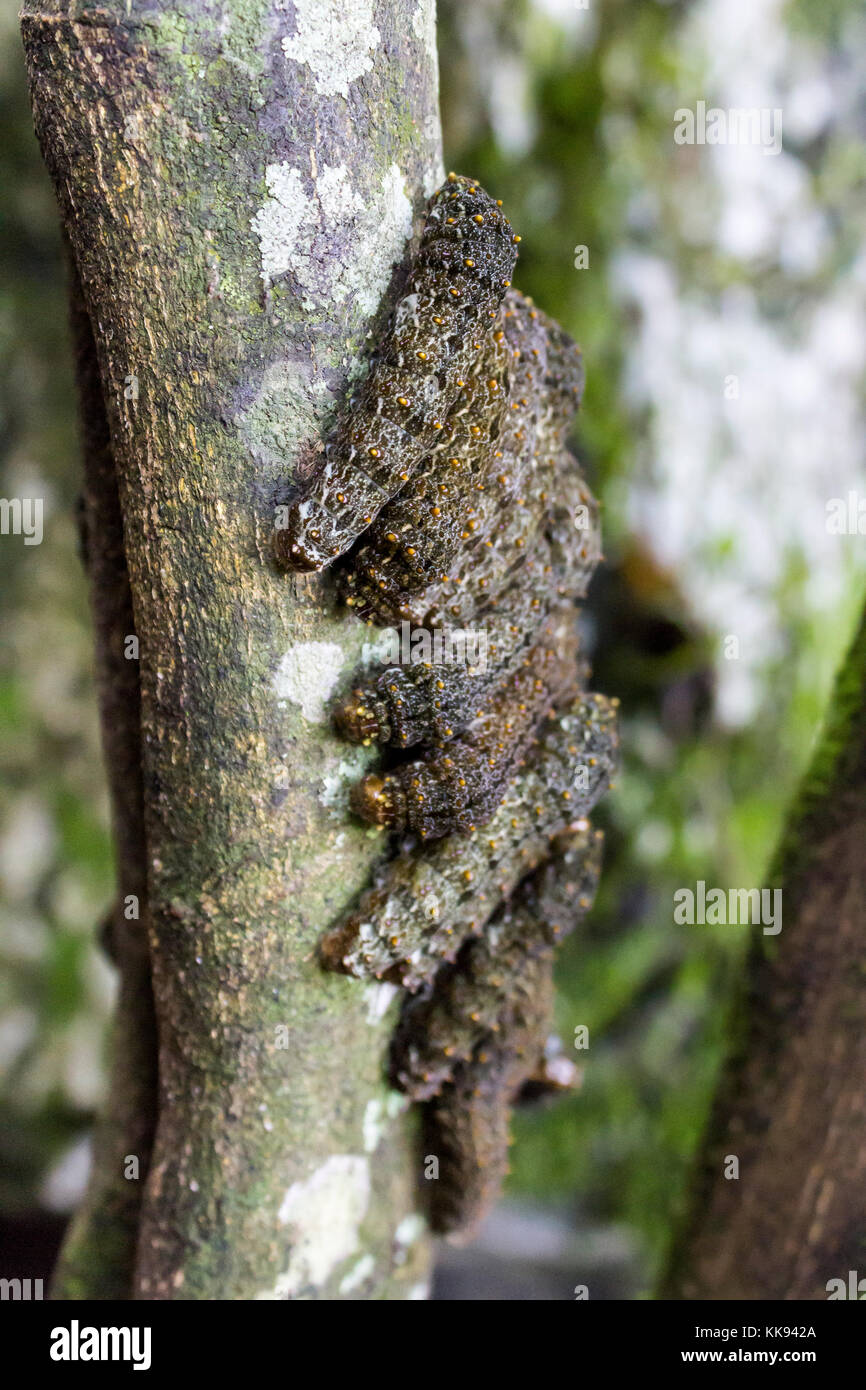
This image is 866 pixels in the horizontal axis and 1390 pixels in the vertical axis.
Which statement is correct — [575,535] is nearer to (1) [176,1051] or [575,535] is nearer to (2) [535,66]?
(1) [176,1051]

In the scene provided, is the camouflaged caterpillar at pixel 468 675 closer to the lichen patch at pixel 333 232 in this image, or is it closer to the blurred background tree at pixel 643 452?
the lichen patch at pixel 333 232

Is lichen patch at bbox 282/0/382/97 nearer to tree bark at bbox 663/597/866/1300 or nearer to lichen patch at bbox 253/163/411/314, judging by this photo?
lichen patch at bbox 253/163/411/314

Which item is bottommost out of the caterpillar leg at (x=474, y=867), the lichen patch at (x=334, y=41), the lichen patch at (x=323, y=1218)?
the lichen patch at (x=323, y=1218)

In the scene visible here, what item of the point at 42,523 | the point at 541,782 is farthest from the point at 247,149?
the point at 42,523

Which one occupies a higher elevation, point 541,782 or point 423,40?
point 423,40

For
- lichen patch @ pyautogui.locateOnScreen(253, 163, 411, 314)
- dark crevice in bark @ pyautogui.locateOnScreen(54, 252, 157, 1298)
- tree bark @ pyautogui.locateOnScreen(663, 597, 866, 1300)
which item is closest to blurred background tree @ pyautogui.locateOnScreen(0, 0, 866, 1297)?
tree bark @ pyautogui.locateOnScreen(663, 597, 866, 1300)

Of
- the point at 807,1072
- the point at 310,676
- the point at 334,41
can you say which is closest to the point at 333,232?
the point at 334,41

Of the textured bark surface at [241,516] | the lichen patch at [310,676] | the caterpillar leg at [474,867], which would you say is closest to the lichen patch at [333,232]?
the textured bark surface at [241,516]
